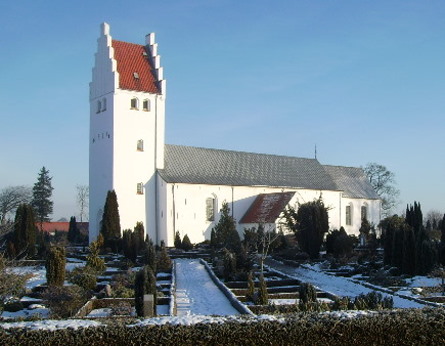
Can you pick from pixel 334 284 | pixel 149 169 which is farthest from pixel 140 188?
pixel 334 284

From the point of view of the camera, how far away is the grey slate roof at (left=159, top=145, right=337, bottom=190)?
39.7m

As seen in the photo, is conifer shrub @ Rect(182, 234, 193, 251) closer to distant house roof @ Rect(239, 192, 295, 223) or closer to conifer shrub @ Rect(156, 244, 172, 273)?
distant house roof @ Rect(239, 192, 295, 223)

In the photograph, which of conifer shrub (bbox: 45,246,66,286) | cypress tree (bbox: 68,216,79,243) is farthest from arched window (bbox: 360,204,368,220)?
conifer shrub (bbox: 45,246,66,286)

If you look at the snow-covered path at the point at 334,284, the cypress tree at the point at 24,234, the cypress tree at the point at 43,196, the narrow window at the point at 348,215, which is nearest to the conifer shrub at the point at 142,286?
the snow-covered path at the point at 334,284

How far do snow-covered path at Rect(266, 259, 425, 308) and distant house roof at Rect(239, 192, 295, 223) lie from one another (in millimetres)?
12722

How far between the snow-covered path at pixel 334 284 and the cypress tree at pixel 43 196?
41.3 meters

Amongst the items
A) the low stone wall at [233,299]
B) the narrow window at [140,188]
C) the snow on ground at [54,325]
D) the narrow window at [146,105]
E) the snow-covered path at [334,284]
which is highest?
the narrow window at [146,105]

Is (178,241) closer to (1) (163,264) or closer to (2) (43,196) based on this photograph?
(1) (163,264)

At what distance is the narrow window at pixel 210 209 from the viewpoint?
130 ft

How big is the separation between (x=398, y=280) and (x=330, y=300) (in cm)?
501

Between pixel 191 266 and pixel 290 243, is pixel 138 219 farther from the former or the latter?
pixel 191 266

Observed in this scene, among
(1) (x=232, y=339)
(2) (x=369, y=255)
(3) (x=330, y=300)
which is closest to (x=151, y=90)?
(2) (x=369, y=255)

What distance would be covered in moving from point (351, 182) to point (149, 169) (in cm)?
1992

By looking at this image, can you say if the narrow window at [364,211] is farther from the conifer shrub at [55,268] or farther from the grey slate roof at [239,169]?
the conifer shrub at [55,268]
